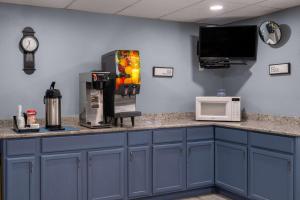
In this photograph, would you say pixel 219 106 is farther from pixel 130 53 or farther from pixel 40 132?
pixel 40 132

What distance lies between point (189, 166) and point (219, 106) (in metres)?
0.95

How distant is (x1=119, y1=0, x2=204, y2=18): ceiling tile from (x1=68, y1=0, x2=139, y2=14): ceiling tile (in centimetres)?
12

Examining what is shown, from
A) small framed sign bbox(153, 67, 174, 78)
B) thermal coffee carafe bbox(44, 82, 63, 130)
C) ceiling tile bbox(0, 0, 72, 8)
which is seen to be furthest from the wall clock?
small framed sign bbox(153, 67, 174, 78)

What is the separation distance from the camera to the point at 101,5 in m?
3.94

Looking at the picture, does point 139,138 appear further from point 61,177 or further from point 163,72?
point 163,72

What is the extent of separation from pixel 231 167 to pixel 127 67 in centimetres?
178

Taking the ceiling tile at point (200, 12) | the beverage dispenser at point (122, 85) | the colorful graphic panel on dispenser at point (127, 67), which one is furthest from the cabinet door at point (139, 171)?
the ceiling tile at point (200, 12)

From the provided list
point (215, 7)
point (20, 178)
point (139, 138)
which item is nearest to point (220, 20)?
point (215, 7)

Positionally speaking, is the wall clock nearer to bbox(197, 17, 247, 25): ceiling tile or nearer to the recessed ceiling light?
the recessed ceiling light

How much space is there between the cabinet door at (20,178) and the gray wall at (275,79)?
3048 mm

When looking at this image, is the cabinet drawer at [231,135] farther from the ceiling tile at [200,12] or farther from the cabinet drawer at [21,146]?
the cabinet drawer at [21,146]

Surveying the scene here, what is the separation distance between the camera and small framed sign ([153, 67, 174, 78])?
4723mm

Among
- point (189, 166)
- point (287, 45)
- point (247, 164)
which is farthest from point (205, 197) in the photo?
point (287, 45)

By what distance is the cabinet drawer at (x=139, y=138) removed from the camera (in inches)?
151
